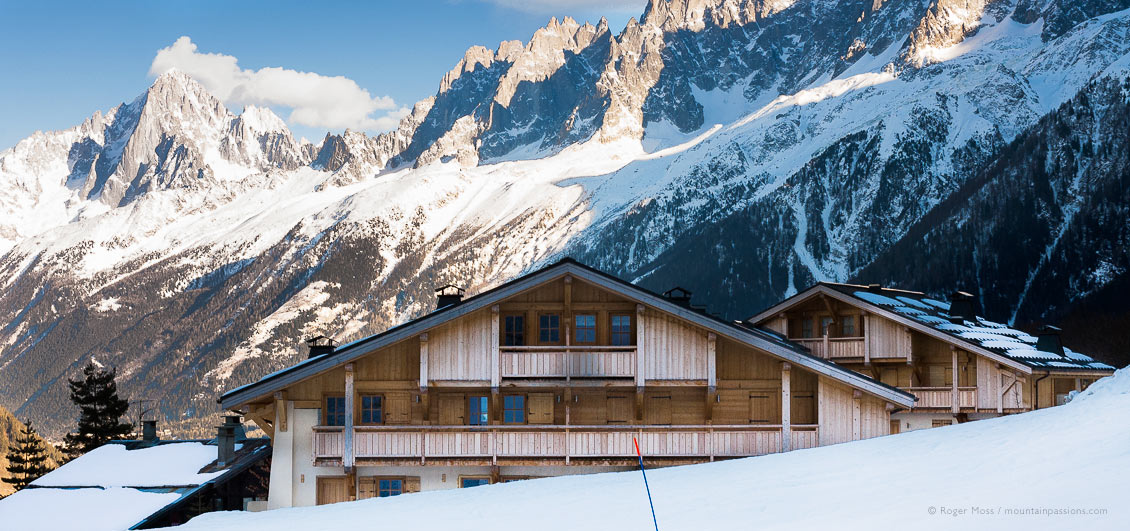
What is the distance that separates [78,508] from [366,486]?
8.95 m

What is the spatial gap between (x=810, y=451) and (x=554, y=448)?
33.1 ft

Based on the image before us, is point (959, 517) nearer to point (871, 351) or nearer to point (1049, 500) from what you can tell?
point (1049, 500)

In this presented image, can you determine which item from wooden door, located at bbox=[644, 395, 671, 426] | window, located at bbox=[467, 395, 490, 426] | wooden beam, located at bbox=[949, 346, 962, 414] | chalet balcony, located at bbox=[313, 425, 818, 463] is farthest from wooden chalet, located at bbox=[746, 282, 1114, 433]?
window, located at bbox=[467, 395, 490, 426]

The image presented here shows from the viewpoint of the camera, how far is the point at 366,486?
35.1 meters

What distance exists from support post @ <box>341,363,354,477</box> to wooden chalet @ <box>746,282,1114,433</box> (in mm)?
21300

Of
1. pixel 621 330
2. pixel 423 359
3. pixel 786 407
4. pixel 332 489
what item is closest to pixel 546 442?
pixel 621 330

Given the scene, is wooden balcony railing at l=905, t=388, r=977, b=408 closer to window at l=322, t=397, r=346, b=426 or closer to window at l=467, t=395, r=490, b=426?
window at l=467, t=395, r=490, b=426

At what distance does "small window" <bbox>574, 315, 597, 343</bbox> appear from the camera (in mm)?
36094

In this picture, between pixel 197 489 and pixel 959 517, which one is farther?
pixel 197 489

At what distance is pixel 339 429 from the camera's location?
34.7 meters

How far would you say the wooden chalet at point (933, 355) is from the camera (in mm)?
46938

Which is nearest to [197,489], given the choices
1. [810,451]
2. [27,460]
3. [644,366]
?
[644,366]

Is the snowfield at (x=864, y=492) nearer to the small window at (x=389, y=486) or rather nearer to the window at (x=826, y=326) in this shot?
the small window at (x=389, y=486)

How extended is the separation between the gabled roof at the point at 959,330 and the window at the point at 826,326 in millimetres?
1372
